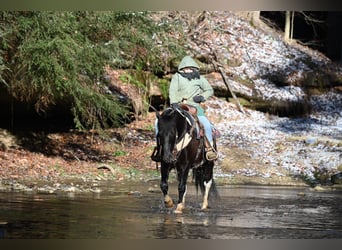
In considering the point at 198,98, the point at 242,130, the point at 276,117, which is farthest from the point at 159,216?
the point at 276,117

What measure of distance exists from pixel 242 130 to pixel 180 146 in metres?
11.8

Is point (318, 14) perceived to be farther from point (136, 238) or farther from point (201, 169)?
point (136, 238)

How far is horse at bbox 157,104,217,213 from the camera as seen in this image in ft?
35.8

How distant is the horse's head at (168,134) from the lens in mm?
10883

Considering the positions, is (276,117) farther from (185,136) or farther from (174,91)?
(185,136)

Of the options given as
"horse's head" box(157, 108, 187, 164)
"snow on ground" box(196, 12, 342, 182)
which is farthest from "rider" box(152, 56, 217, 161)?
"snow on ground" box(196, 12, 342, 182)

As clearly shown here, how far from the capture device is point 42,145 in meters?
19.4

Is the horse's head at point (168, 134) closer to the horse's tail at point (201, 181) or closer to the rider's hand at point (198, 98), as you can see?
the rider's hand at point (198, 98)

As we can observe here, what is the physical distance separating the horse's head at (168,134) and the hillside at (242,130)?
4.04m

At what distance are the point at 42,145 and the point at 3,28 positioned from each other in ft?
14.7

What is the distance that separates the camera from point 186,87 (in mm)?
11734

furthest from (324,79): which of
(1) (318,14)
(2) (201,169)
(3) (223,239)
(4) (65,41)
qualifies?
(3) (223,239)

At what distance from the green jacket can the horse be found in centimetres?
27

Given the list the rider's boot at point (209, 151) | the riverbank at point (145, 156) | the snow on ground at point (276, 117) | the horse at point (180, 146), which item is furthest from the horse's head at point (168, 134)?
the snow on ground at point (276, 117)
